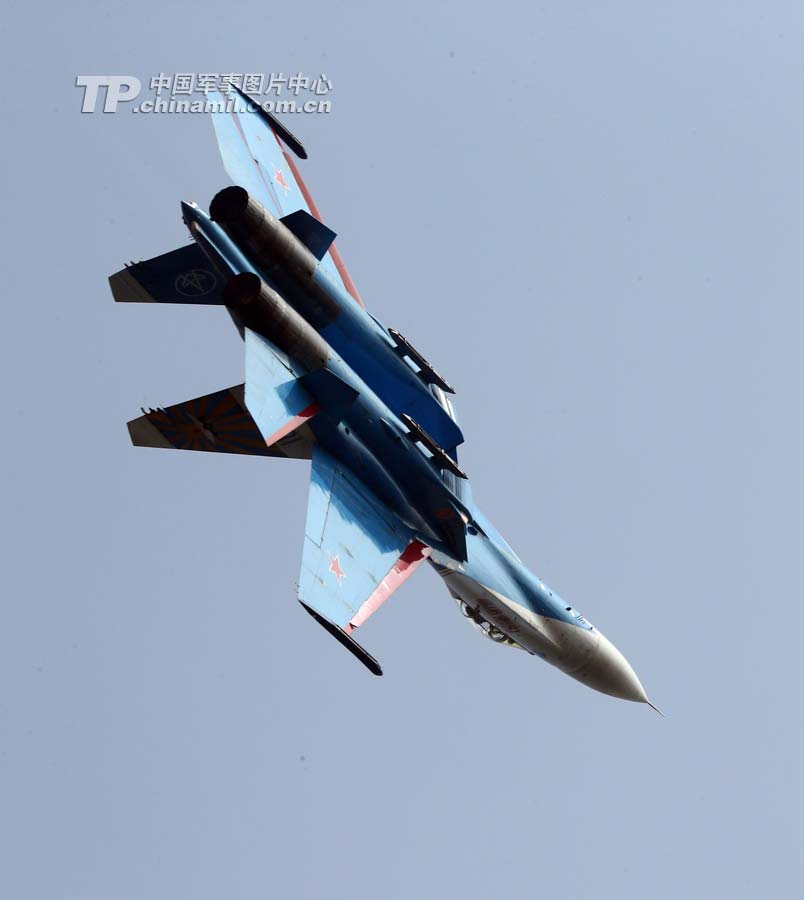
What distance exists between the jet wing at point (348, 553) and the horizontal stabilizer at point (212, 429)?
1.05 m

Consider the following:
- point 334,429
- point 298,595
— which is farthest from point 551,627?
point 298,595

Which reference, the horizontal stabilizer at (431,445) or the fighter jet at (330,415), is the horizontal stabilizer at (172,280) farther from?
the horizontal stabilizer at (431,445)

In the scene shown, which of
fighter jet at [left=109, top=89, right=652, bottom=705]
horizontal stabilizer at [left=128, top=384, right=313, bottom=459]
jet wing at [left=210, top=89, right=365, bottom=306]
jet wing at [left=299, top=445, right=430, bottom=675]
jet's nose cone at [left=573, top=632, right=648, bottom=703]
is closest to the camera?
jet wing at [left=299, top=445, right=430, bottom=675]

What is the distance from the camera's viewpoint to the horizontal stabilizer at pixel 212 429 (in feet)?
79.4

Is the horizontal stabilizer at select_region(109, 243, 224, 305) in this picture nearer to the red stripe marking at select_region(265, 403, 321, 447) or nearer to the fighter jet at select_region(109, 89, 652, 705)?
the fighter jet at select_region(109, 89, 652, 705)

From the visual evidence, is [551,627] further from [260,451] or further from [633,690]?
[260,451]

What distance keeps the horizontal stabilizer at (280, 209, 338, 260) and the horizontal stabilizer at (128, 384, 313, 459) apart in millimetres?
3430

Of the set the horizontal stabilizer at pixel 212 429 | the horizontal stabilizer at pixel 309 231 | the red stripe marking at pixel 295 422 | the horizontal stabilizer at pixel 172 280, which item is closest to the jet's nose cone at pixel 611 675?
the horizontal stabilizer at pixel 212 429

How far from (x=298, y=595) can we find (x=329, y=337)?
23.1ft

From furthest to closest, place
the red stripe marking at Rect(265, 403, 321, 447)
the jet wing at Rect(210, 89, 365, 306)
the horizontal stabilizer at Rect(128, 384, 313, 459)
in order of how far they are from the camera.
→ the jet wing at Rect(210, 89, 365, 306) < the horizontal stabilizer at Rect(128, 384, 313, 459) < the red stripe marking at Rect(265, 403, 321, 447)

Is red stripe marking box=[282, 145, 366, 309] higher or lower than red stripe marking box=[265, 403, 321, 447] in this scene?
higher

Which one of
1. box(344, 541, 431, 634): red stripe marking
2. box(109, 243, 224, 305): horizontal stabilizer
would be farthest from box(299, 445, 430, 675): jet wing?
box(109, 243, 224, 305): horizontal stabilizer

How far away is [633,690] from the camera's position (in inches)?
1177

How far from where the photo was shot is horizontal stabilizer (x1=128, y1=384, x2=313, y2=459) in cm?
2419
